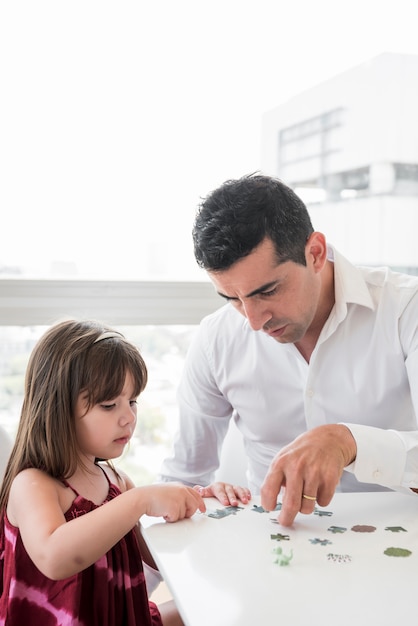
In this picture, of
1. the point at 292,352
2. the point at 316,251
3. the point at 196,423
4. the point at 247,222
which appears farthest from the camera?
the point at 196,423

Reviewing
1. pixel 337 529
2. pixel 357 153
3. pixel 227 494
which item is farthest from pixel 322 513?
pixel 357 153

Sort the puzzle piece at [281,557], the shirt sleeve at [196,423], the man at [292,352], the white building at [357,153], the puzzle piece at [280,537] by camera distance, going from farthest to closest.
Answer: the white building at [357,153]
the shirt sleeve at [196,423]
the man at [292,352]
the puzzle piece at [280,537]
the puzzle piece at [281,557]

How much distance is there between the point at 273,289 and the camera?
1.78 metres

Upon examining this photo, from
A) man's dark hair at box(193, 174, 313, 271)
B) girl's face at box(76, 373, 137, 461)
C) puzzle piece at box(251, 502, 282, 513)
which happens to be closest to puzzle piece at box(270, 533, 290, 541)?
puzzle piece at box(251, 502, 282, 513)

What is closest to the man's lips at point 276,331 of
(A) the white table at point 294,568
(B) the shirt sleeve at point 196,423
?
(B) the shirt sleeve at point 196,423

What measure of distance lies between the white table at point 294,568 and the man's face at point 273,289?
47cm

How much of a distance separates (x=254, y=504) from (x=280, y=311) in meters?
0.49

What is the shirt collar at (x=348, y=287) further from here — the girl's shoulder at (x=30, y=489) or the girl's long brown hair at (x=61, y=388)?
the girl's shoulder at (x=30, y=489)

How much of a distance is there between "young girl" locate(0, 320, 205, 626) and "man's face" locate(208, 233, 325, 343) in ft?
0.98

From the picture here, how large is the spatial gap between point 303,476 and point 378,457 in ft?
0.77

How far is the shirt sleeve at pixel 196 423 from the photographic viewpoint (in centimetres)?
214

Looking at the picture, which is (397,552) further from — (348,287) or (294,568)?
(348,287)

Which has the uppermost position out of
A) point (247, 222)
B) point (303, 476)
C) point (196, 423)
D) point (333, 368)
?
point (247, 222)

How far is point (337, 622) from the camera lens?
0.98 m
